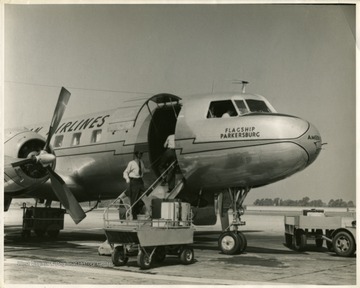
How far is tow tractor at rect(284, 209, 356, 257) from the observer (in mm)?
13047

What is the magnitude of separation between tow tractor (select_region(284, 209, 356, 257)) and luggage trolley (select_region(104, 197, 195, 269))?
160 inches

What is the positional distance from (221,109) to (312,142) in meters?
2.64

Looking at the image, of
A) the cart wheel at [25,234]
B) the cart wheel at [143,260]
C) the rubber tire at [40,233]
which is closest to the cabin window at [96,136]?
the rubber tire at [40,233]

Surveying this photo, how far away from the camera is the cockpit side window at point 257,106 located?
520 inches

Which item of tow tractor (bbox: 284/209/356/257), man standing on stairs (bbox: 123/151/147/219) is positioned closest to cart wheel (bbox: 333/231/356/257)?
tow tractor (bbox: 284/209/356/257)

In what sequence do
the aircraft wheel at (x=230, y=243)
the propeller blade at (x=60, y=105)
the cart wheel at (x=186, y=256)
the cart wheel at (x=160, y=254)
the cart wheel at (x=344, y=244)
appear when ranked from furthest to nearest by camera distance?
1. the propeller blade at (x=60, y=105)
2. the cart wheel at (x=344, y=244)
3. the aircraft wheel at (x=230, y=243)
4. the cart wheel at (x=160, y=254)
5. the cart wheel at (x=186, y=256)

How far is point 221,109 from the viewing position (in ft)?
44.3

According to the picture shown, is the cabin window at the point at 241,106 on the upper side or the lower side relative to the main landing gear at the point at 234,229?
upper

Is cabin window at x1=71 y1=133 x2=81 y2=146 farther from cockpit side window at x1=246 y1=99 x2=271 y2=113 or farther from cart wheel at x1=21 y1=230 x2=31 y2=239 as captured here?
cockpit side window at x1=246 y1=99 x2=271 y2=113

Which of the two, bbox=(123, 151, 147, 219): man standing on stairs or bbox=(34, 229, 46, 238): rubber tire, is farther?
bbox=(34, 229, 46, 238): rubber tire

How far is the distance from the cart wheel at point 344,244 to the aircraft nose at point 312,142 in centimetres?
233

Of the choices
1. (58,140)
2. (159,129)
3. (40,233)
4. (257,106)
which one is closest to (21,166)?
(58,140)

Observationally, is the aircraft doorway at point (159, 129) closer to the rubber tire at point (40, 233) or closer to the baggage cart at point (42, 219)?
the baggage cart at point (42, 219)

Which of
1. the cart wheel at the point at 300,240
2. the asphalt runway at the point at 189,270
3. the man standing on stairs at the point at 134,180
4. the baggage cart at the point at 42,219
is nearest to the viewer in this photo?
the asphalt runway at the point at 189,270
